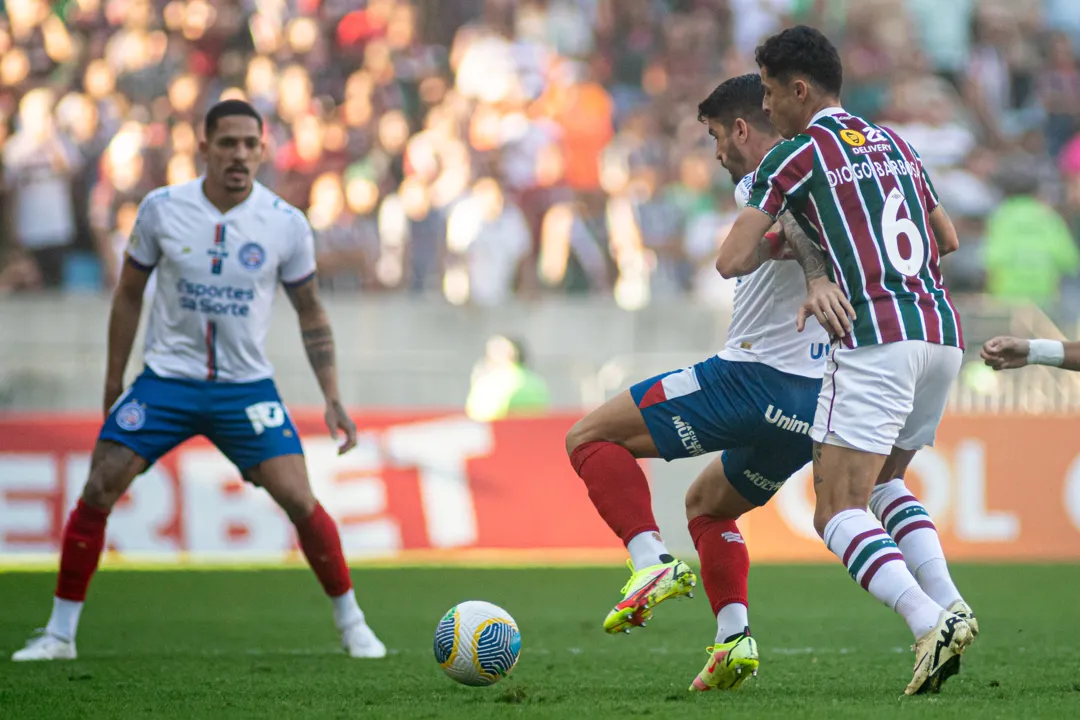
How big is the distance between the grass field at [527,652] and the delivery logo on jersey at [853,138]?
1932mm

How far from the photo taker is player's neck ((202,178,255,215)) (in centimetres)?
748

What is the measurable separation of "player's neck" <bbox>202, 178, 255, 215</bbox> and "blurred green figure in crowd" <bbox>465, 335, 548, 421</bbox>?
6.38 m

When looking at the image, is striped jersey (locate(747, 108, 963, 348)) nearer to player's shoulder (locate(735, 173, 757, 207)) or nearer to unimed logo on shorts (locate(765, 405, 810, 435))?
player's shoulder (locate(735, 173, 757, 207))

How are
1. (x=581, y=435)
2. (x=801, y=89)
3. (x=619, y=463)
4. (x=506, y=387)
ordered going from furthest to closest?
(x=506, y=387) < (x=581, y=435) < (x=619, y=463) < (x=801, y=89)

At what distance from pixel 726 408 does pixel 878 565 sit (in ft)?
2.86

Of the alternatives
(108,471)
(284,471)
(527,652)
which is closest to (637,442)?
(527,652)

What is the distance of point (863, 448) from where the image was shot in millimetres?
5207

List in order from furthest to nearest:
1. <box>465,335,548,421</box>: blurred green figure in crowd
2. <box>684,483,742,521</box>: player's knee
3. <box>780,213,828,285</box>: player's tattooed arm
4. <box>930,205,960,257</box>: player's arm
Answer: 1. <box>465,335,548,421</box>: blurred green figure in crowd
2. <box>684,483,742,521</box>: player's knee
3. <box>930,205,960,257</box>: player's arm
4. <box>780,213,828,285</box>: player's tattooed arm

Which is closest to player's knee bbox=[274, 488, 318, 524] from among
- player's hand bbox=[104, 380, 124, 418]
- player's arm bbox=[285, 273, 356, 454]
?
player's arm bbox=[285, 273, 356, 454]

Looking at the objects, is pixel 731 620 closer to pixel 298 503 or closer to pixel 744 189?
pixel 744 189

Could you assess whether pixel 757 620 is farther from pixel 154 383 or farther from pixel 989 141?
pixel 989 141

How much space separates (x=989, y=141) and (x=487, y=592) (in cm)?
1014

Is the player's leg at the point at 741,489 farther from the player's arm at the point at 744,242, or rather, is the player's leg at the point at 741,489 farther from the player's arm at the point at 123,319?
the player's arm at the point at 123,319

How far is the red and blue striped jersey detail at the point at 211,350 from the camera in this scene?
7352 millimetres
